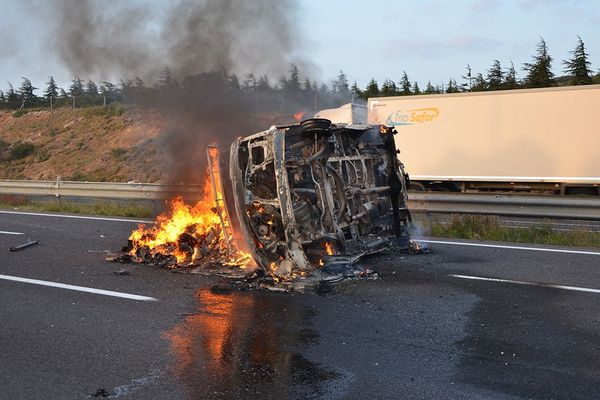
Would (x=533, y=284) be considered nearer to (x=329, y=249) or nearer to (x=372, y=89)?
(x=329, y=249)

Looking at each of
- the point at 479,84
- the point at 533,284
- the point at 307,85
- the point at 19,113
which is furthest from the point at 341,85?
the point at 19,113

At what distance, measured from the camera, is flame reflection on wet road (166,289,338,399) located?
400cm

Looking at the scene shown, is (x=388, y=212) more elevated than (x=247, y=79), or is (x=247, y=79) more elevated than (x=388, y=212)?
(x=247, y=79)

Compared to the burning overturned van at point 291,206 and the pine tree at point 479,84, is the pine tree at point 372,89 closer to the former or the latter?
the pine tree at point 479,84

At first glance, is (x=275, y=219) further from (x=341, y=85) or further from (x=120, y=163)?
(x=120, y=163)

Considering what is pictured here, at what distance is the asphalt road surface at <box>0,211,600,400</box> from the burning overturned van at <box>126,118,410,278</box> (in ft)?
1.45

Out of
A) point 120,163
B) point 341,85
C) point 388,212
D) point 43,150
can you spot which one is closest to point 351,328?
point 388,212

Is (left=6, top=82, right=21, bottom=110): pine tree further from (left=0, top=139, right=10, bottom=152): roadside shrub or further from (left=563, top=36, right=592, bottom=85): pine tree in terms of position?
(left=563, top=36, right=592, bottom=85): pine tree

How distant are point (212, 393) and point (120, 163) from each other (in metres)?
25.3

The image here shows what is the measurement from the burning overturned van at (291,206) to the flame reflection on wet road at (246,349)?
Result: 82 centimetres

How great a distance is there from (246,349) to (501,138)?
14740 millimetres

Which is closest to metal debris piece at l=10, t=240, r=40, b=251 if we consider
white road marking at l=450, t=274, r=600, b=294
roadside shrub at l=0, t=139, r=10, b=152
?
white road marking at l=450, t=274, r=600, b=294

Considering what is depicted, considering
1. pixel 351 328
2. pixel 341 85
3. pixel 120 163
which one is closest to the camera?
pixel 351 328

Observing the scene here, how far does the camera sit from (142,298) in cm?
630
